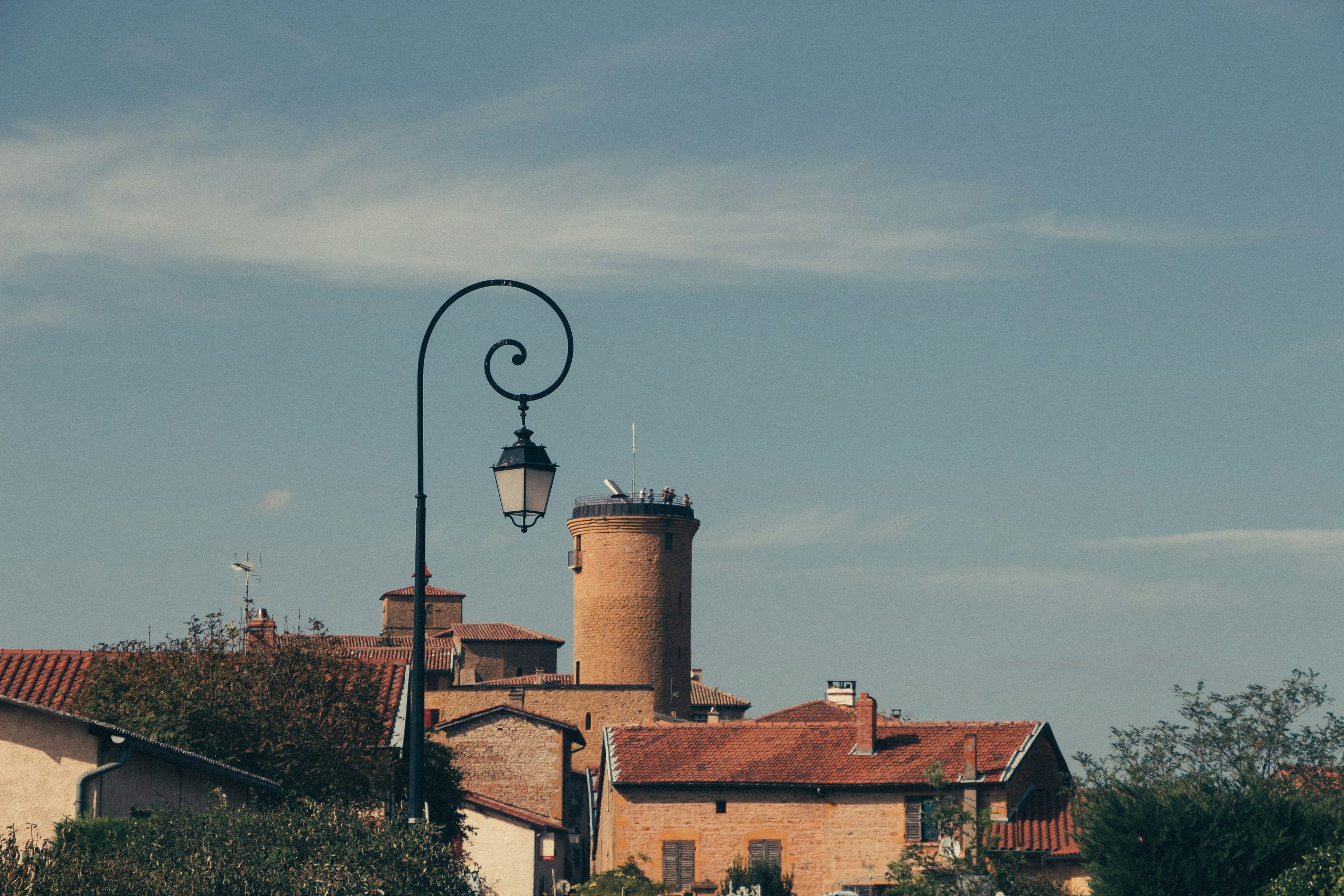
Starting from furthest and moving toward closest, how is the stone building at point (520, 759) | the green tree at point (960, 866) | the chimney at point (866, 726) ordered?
the stone building at point (520, 759)
the chimney at point (866, 726)
the green tree at point (960, 866)

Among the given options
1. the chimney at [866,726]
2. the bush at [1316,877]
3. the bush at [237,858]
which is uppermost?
the chimney at [866,726]

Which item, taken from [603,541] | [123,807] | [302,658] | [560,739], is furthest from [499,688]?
[123,807]

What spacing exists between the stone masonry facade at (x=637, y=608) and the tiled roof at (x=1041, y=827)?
34.6 m

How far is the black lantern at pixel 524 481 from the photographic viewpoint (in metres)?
13.0

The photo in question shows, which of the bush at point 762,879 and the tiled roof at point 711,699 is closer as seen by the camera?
the bush at point 762,879

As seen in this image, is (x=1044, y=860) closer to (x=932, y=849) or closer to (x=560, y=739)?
(x=932, y=849)

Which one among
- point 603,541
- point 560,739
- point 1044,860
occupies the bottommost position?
point 1044,860

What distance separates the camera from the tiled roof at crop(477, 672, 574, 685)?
277 feet

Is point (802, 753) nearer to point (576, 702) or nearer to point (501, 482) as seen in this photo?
point (576, 702)

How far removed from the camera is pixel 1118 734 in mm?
52938

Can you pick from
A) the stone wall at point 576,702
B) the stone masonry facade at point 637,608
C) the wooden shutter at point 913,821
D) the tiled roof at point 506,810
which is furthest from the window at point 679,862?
the stone masonry facade at point 637,608

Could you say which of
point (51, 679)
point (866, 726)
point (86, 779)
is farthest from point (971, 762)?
point (86, 779)

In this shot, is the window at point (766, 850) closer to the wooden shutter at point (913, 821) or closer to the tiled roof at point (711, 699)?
the wooden shutter at point (913, 821)

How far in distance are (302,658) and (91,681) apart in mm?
3910
